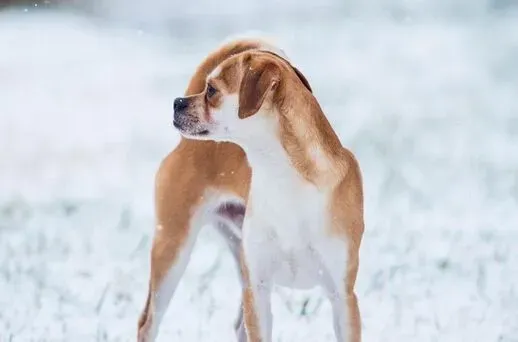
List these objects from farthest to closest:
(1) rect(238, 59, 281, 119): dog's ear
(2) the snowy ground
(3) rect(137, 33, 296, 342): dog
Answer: (2) the snowy ground, (3) rect(137, 33, 296, 342): dog, (1) rect(238, 59, 281, 119): dog's ear

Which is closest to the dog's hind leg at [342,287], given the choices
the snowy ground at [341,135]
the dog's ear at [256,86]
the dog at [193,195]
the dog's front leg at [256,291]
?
the dog's front leg at [256,291]

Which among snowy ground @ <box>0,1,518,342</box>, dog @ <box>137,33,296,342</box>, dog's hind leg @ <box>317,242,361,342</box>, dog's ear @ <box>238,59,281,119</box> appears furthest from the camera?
snowy ground @ <box>0,1,518,342</box>

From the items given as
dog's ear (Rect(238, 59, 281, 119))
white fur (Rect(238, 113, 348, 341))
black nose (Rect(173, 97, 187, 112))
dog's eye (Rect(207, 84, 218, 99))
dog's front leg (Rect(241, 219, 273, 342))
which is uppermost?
dog's ear (Rect(238, 59, 281, 119))

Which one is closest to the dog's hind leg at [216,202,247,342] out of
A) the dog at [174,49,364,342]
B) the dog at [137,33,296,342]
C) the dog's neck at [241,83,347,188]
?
the dog at [137,33,296,342]

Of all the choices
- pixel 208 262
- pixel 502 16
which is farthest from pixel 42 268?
pixel 502 16

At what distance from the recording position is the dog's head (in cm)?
274

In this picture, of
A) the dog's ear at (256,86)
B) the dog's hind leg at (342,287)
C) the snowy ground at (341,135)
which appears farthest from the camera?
the snowy ground at (341,135)

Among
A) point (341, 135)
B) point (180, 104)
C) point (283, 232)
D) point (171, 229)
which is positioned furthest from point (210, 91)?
point (341, 135)

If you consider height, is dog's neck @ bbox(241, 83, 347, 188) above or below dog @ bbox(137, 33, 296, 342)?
above

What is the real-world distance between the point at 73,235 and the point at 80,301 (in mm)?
804

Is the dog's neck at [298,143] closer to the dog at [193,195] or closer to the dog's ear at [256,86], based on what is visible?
the dog's ear at [256,86]

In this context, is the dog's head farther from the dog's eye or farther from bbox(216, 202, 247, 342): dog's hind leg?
bbox(216, 202, 247, 342): dog's hind leg

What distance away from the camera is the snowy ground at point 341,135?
4148mm

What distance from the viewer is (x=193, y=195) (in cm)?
312
